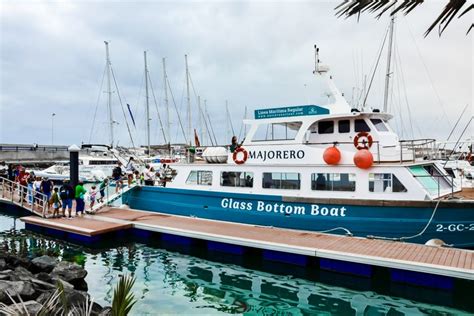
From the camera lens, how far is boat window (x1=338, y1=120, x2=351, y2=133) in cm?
1269

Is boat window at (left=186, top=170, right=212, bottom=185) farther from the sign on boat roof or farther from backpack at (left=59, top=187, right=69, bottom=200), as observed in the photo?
backpack at (left=59, top=187, right=69, bottom=200)

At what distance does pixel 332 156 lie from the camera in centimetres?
1170

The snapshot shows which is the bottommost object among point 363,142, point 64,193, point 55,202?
point 55,202

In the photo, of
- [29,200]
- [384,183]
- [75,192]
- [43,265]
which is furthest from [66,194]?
[384,183]

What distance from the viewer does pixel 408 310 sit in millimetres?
8078

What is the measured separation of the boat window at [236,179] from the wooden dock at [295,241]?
144 centimetres

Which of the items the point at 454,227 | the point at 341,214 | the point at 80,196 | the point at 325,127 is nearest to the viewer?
the point at 454,227

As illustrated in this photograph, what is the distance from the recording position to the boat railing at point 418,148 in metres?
11.9

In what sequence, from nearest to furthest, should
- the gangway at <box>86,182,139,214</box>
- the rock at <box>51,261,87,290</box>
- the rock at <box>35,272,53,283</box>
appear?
1. the rock at <box>35,272,53,283</box>
2. the rock at <box>51,261,87,290</box>
3. the gangway at <box>86,182,139,214</box>

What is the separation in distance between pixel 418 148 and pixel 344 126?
2480 millimetres

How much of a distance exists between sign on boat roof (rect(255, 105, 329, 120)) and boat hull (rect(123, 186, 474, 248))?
2919 millimetres

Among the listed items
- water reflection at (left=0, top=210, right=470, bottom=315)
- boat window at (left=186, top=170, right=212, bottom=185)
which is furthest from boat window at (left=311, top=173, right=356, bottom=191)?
boat window at (left=186, top=170, right=212, bottom=185)

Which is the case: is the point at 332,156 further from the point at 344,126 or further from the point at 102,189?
the point at 102,189

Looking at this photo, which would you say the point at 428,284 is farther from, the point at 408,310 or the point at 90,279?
the point at 90,279
